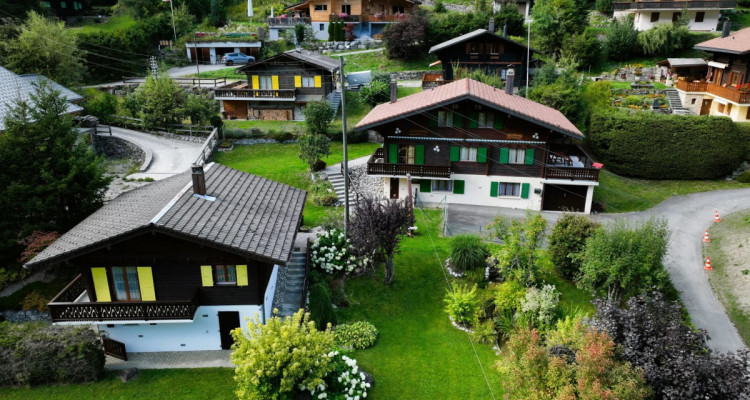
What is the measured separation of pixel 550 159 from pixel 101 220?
24693 mm

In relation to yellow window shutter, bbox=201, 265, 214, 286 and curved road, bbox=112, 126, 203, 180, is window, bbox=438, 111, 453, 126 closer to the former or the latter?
curved road, bbox=112, 126, 203, 180

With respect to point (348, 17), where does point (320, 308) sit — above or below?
below

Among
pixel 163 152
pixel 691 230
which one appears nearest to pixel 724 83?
pixel 691 230

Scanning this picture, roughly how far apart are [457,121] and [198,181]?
16.7 metres

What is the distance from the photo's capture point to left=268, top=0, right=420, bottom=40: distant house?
69562 millimetres

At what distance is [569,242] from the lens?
2416 cm

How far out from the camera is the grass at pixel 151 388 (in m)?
18.1

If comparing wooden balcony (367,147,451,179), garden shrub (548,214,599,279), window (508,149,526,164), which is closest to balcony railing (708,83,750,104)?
window (508,149,526,164)

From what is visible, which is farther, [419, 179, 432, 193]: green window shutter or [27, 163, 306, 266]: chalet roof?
[419, 179, 432, 193]: green window shutter

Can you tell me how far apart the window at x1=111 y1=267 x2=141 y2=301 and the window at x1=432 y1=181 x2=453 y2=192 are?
18.9 meters

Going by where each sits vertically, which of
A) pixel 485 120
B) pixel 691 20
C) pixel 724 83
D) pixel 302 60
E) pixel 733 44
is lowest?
pixel 485 120

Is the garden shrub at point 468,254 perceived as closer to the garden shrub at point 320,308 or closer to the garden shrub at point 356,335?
the garden shrub at point 356,335

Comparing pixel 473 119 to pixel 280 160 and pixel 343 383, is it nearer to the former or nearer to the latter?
pixel 280 160

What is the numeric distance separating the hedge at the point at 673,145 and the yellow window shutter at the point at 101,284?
32289 mm
